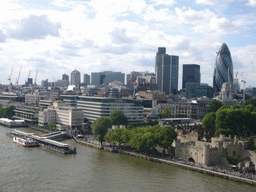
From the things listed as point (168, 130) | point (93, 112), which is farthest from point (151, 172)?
point (93, 112)

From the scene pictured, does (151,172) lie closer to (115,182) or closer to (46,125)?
(115,182)

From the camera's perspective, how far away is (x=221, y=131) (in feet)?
197

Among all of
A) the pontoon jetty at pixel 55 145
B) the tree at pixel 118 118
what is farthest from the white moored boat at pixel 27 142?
the tree at pixel 118 118

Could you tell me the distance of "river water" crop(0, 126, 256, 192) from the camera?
3766 centimetres

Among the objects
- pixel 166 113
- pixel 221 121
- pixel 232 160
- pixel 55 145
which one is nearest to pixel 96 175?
pixel 55 145

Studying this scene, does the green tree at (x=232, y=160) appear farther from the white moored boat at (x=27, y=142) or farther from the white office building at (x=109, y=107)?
the white office building at (x=109, y=107)

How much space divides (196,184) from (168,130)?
1520cm

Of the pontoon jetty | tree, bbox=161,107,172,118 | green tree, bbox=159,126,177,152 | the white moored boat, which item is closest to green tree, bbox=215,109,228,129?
green tree, bbox=159,126,177,152

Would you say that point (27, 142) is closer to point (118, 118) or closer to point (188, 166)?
point (118, 118)

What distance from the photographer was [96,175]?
42469mm

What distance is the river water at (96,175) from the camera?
37.7 m

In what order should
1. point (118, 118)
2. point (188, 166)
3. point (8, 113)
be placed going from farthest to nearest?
point (8, 113) < point (118, 118) < point (188, 166)

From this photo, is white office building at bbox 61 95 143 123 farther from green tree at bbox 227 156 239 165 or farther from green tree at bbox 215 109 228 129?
green tree at bbox 227 156 239 165

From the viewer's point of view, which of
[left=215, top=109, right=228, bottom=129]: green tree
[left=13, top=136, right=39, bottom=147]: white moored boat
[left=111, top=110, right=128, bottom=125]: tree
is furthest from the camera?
[left=111, top=110, right=128, bottom=125]: tree
